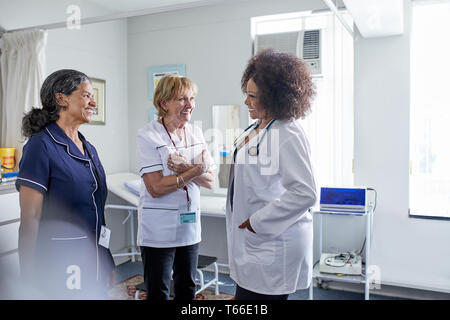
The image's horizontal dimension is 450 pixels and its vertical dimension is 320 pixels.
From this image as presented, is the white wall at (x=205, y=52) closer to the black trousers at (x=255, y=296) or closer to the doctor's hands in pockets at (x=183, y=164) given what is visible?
the doctor's hands in pockets at (x=183, y=164)

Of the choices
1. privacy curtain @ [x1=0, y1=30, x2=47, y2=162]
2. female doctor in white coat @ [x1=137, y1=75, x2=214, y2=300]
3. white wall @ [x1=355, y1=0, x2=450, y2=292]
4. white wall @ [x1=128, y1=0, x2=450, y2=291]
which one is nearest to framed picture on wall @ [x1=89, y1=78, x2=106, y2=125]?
privacy curtain @ [x1=0, y1=30, x2=47, y2=162]

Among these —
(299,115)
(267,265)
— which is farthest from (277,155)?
(267,265)

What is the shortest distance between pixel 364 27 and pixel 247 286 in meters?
1.42

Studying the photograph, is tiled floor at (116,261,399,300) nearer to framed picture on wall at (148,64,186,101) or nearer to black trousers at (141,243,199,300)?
black trousers at (141,243,199,300)

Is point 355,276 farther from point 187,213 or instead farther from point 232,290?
point 187,213

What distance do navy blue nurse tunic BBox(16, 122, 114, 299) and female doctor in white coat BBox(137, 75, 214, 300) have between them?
25 centimetres

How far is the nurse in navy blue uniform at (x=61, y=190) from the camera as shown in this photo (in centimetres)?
79

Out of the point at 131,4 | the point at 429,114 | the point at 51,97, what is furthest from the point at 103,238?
the point at 429,114

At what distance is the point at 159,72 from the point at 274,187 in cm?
203

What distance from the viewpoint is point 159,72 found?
105 inches

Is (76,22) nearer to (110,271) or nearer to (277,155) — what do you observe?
(110,271)

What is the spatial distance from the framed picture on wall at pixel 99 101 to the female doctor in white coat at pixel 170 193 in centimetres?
141

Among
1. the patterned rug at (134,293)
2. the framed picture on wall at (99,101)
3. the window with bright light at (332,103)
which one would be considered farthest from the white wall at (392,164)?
the framed picture on wall at (99,101)

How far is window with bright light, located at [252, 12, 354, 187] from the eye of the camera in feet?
7.13
